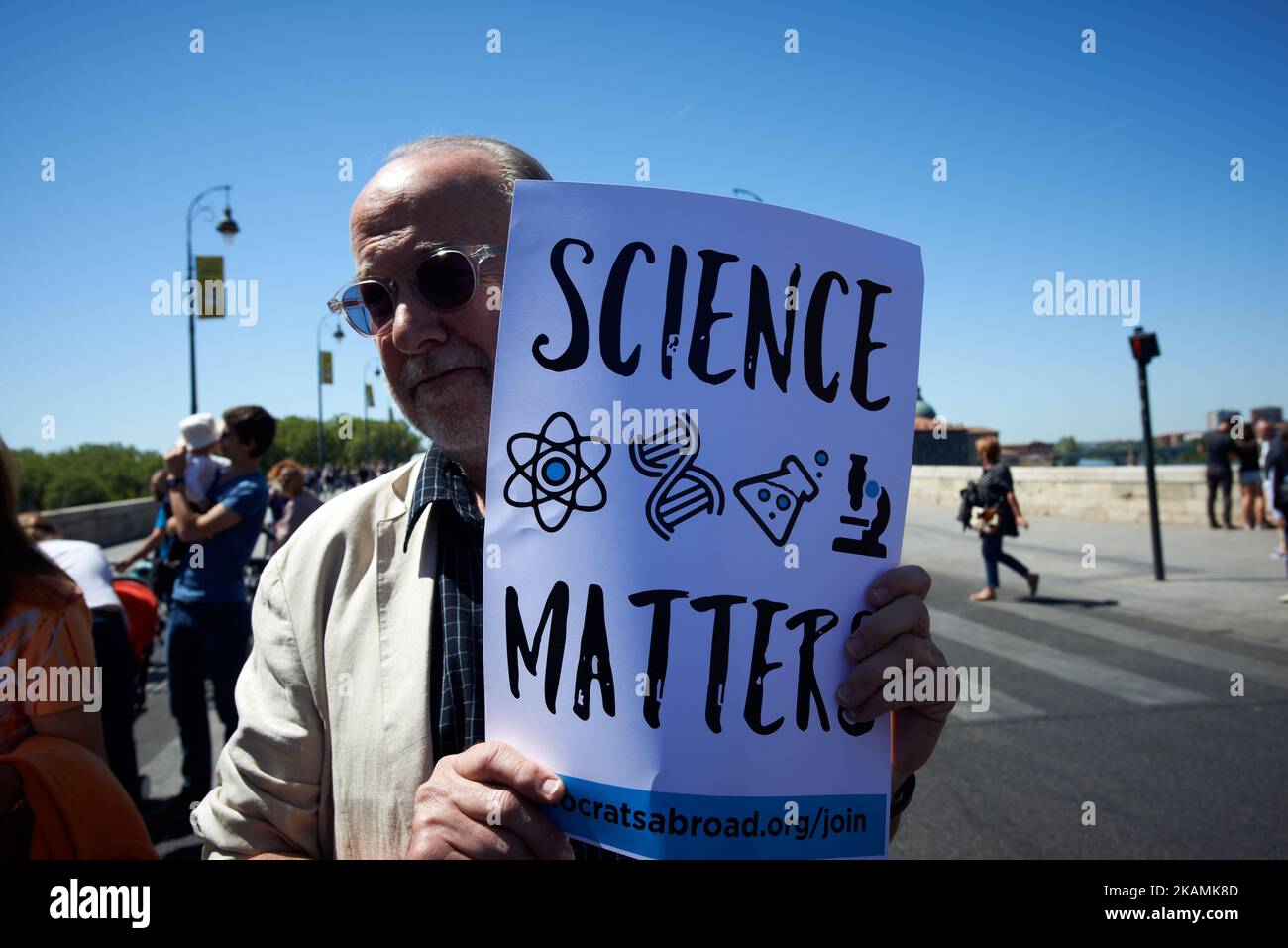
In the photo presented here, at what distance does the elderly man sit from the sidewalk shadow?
950cm

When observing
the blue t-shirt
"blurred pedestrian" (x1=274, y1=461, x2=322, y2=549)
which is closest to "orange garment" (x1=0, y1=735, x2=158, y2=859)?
the blue t-shirt

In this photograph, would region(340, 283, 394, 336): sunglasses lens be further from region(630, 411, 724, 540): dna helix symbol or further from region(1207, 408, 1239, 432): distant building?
region(1207, 408, 1239, 432): distant building

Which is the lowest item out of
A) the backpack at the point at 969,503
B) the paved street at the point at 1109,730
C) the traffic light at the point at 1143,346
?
the paved street at the point at 1109,730

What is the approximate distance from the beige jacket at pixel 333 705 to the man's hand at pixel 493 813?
191mm

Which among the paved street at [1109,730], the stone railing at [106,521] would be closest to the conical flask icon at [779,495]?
the paved street at [1109,730]

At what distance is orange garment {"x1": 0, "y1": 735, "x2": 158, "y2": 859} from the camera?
186cm

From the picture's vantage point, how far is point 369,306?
145cm

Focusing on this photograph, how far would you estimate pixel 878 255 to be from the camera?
3.58 ft

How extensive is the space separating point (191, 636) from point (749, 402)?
4423 mm

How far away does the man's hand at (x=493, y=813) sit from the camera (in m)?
0.98

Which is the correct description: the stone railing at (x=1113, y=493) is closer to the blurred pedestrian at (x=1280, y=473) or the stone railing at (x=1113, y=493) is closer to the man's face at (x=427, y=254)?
the blurred pedestrian at (x=1280, y=473)

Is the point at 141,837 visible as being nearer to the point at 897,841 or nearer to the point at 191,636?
the point at 191,636
